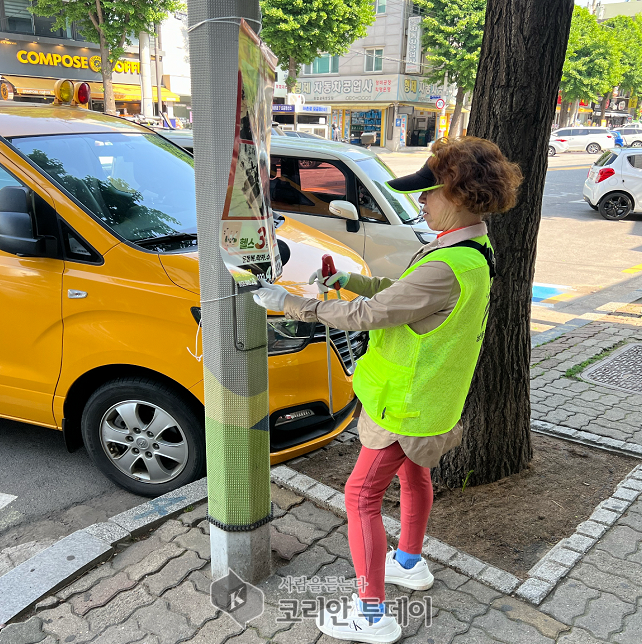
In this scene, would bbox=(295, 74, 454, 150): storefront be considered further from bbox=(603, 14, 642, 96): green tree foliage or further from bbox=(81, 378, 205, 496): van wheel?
bbox=(81, 378, 205, 496): van wheel

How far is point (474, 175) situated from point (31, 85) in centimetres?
3386

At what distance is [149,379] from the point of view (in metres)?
3.36

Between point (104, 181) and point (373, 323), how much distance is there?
236cm

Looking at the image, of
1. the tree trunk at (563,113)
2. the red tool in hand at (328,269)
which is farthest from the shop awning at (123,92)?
the tree trunk at (563,113)

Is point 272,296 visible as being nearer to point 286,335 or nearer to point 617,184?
point 286,335

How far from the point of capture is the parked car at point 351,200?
674 cm

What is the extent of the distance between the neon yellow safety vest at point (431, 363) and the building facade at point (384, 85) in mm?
44422

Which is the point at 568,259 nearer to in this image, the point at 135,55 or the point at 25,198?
the point at 25,198

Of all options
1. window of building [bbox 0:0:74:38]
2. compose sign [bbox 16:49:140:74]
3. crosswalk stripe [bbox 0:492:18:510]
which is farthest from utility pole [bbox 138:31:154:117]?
crosswalk stripe [bbox 0:492:18:510]

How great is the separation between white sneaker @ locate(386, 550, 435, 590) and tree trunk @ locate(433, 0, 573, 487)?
3.17 ft

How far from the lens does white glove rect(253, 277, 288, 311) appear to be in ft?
7.16

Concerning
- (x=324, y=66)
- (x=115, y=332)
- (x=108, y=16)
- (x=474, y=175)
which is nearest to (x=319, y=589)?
(x=115, y=332)

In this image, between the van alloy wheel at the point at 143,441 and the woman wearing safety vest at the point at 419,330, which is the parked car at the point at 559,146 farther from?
the woman wearing safety vest at the point at 419,330

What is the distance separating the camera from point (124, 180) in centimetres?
388
